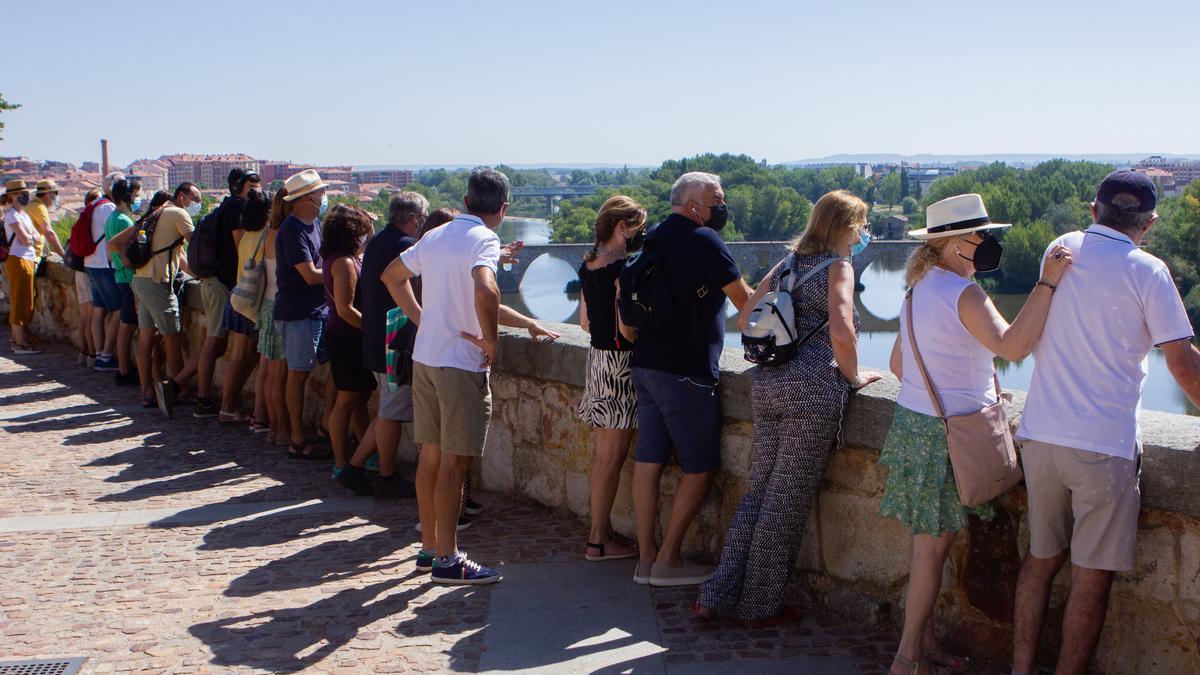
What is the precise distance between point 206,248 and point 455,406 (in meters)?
3.19

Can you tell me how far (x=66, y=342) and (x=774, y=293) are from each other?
8.56m

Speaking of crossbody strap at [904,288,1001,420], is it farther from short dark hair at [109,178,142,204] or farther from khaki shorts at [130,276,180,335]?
short dark hair at [109,178,142,204]

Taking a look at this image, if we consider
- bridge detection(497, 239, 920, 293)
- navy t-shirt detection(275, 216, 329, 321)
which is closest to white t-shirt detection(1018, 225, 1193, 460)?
navy t-shirt detection(275, 216, 329, 321)

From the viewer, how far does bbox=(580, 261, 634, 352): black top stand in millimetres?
4125

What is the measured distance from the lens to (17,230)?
9391mm

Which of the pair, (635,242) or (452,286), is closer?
(452,286)

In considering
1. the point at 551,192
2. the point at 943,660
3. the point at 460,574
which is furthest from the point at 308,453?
the point at 551,192

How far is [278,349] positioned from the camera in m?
6.07

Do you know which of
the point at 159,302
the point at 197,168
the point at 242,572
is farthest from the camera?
the point at 197,168

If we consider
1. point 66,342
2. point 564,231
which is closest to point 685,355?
point 66,342

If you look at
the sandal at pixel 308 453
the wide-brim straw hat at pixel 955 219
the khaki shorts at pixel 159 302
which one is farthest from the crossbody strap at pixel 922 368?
the khaki shorts at pixel 159 302

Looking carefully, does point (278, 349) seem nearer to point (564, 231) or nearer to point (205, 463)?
point (205, 463)

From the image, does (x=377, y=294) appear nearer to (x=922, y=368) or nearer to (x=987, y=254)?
(x=922, y=368)

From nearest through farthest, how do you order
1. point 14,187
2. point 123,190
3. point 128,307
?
point 123,190 → point 128,307 → point 14,187
